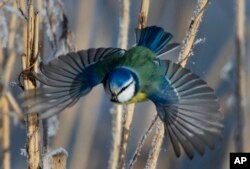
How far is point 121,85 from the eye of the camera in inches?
34.9

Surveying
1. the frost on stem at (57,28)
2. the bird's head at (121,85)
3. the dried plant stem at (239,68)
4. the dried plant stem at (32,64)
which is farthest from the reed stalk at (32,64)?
the dried plant stem at (239,68)

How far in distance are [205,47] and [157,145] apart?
1059mm

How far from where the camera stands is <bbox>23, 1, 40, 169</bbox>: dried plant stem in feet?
2.71

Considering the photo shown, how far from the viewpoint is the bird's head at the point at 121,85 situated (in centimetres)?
88

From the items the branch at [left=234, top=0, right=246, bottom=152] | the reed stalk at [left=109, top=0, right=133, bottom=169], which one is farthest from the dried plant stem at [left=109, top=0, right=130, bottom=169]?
the branch at [left=234, top=0, right=246, bottom=152]

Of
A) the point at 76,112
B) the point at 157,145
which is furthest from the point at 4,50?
the point at 157,145

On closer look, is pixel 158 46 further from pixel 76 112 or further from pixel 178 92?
pixel 76 112

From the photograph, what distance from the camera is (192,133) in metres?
0.80

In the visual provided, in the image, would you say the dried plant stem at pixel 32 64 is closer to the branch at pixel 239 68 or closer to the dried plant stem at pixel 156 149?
the dried plant stem at pixel 156 149

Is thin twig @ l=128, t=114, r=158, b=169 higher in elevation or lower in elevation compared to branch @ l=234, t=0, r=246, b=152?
lower

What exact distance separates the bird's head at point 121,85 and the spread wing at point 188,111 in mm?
49

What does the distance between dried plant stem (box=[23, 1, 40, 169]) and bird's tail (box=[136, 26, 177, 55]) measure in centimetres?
23

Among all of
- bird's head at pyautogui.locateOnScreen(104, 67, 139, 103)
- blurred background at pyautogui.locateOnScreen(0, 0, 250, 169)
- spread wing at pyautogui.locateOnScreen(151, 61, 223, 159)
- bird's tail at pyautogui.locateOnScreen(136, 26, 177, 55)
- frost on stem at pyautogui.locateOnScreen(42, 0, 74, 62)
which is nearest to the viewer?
spread wing at pyautogui.locateOnScreen(151, 61, 223, 159)

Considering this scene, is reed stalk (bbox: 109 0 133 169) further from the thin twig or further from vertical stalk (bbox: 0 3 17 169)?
vertical stalk (bbox: 0 3 17 169)
